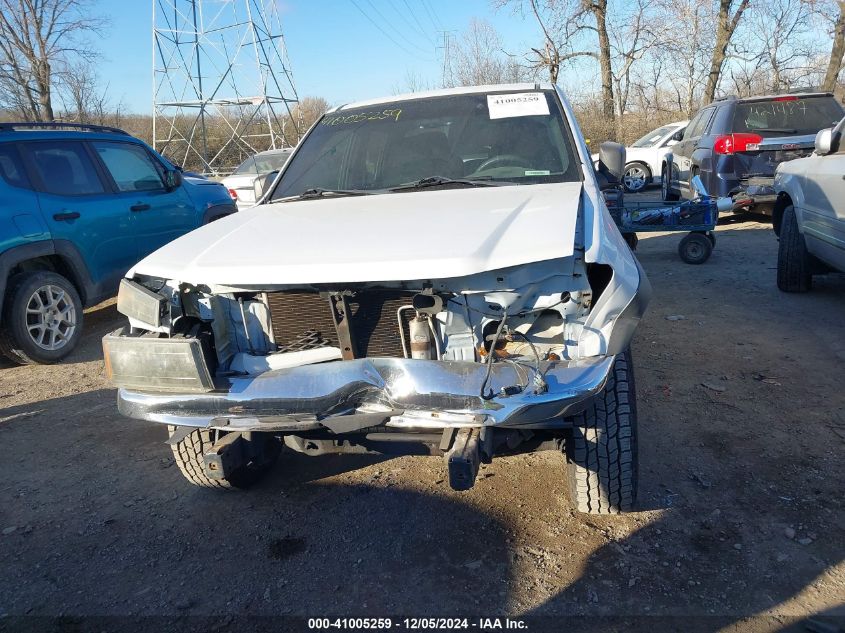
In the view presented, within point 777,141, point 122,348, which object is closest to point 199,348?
point 122,348

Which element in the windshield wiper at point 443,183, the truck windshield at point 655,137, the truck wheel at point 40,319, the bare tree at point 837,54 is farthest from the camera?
the bare tree at point 837,54

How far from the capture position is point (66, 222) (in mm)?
5637

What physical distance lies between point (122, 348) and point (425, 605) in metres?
1.53

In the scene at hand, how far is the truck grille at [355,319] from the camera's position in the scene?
8.17ft

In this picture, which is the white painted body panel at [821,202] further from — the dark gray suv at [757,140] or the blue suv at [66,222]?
the blue suv at [66,222]

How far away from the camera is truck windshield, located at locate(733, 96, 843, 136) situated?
866 cm

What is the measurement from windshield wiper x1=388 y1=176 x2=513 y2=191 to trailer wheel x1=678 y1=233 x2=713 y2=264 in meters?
5.13

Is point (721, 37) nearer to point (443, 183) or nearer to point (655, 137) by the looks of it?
point (655, 137)

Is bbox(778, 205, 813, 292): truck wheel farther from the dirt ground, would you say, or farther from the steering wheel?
the steering wheel

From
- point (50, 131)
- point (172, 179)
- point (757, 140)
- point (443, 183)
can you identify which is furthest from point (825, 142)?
point (50, 131)

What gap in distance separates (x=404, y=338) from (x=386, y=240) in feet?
1.29

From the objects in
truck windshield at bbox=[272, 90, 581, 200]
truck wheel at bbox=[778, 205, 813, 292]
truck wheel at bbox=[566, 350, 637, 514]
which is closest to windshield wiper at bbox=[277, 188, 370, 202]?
truck windshield at bbox=[272, 90, 581, 200]

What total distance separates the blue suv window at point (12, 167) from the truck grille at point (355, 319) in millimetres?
4011

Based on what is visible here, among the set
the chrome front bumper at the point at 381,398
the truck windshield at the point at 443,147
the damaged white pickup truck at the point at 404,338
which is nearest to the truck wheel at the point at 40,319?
the truck windshield at the point at 443,147
